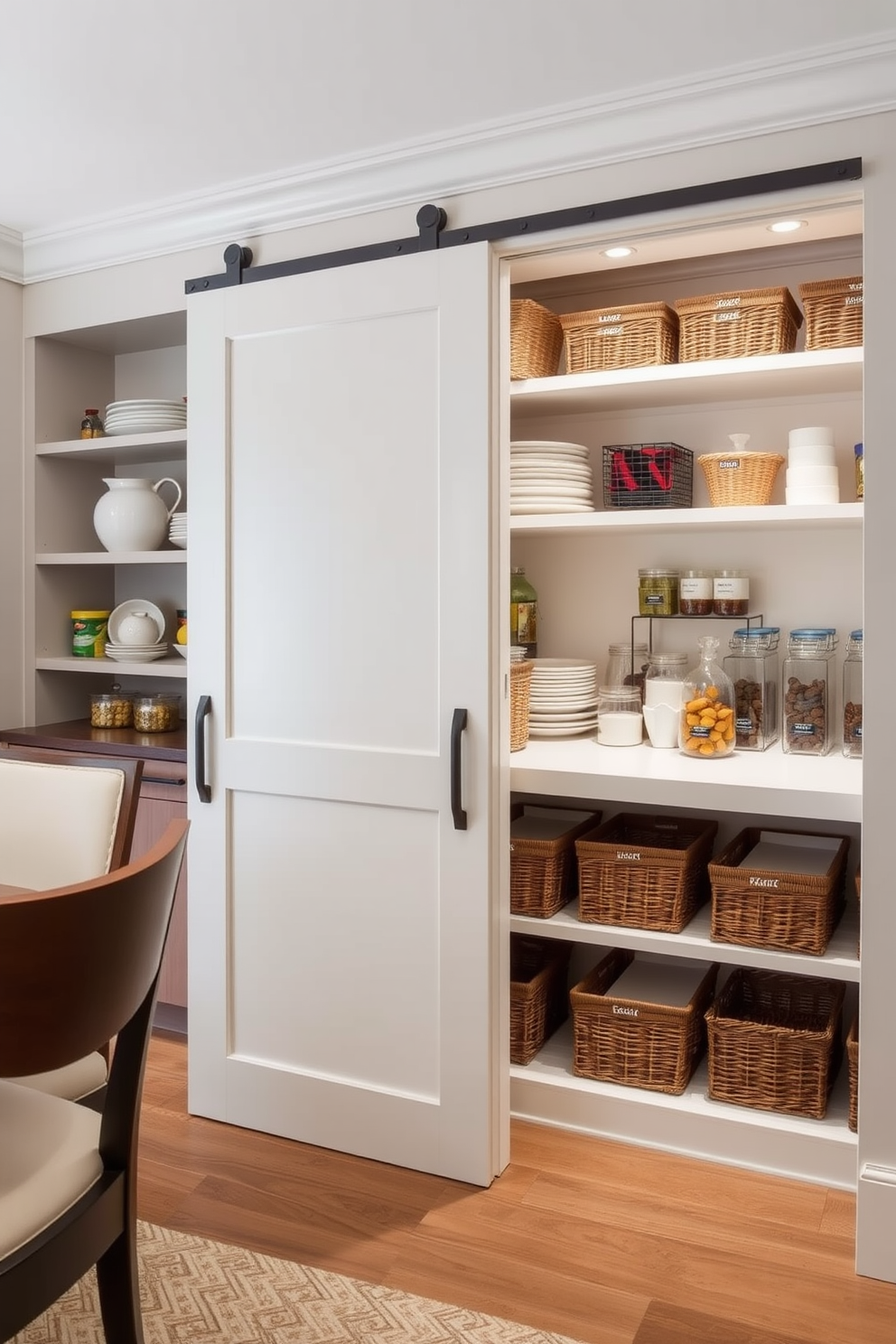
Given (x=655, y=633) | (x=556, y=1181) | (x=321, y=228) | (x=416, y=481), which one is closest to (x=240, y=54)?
(x=321, y=228)

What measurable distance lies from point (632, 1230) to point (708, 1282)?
0.21 m

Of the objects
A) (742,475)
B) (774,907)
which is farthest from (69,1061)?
(742,475)

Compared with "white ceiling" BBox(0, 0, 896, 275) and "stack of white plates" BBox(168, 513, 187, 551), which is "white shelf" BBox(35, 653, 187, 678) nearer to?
"stack of white plates" BBox(168, 513, 187, 551)

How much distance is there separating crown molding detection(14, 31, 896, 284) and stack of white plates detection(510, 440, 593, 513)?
2.19ft

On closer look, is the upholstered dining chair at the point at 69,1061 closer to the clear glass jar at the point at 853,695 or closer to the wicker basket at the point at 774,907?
the wicker basket at the point at 774,907

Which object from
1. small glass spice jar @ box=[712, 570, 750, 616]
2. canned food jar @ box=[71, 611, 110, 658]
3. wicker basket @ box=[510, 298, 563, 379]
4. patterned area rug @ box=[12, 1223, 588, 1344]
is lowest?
patterned area rug @ box=[12, 1223, 588, 1344]

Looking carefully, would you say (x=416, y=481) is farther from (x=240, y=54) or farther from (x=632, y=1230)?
(x=632, y=1230)

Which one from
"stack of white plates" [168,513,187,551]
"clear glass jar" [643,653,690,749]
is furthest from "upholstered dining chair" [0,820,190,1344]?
"stack of white plates" [168,513,187,551]

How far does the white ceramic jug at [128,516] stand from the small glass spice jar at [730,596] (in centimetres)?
169

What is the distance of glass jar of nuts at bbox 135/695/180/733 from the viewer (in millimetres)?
3279

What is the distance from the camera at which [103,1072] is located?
1.96 metres

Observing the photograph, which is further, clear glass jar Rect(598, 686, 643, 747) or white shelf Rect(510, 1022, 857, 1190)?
clear glass jar Rect(598, 686, 643, 747)

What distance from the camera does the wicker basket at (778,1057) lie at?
250 centimetres

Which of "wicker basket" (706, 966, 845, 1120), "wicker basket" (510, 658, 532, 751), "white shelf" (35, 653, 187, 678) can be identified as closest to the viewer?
"wicker basket" (706, 966, 845, 1120)
